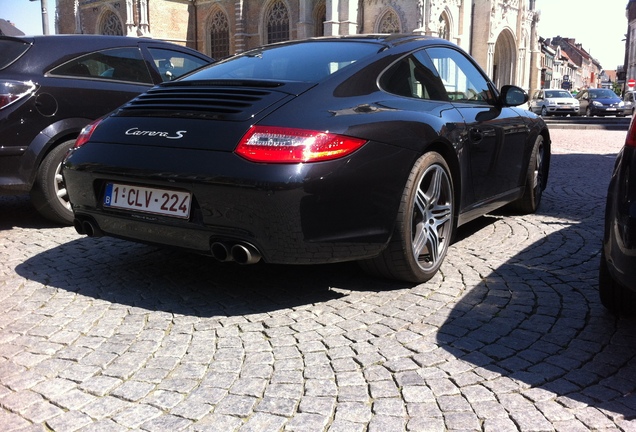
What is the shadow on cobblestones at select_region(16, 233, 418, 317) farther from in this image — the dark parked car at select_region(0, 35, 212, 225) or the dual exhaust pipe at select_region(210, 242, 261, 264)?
the dark parked car at select_region(0, 35, 212, 225)

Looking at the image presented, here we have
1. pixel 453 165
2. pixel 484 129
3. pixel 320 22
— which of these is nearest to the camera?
pixel 453 165

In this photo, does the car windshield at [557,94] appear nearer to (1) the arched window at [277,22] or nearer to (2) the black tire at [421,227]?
(1) the arched window at [277,22]

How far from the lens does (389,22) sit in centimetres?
4372

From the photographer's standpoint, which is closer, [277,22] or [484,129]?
[484,129]

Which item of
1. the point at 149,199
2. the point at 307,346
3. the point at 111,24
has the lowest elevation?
the point at 307,346

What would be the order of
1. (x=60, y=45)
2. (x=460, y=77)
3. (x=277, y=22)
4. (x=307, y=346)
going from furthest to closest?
(x=277, y=22), (x=60, y=45), (x=460, y=77), (x=307, y=346)

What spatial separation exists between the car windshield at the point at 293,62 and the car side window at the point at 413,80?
0.19 m

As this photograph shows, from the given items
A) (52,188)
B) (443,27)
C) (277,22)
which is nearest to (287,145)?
(52,188)

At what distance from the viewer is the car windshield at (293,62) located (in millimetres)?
3672

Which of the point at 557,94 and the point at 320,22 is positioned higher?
the point at 320,22

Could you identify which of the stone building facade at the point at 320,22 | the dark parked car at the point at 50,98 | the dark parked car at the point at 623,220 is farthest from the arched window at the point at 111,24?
the dark parked car at the point at 623,220

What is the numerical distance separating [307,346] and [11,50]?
409cm

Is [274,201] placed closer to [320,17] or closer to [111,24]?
[320,17]

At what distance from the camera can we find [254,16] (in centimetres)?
5322
